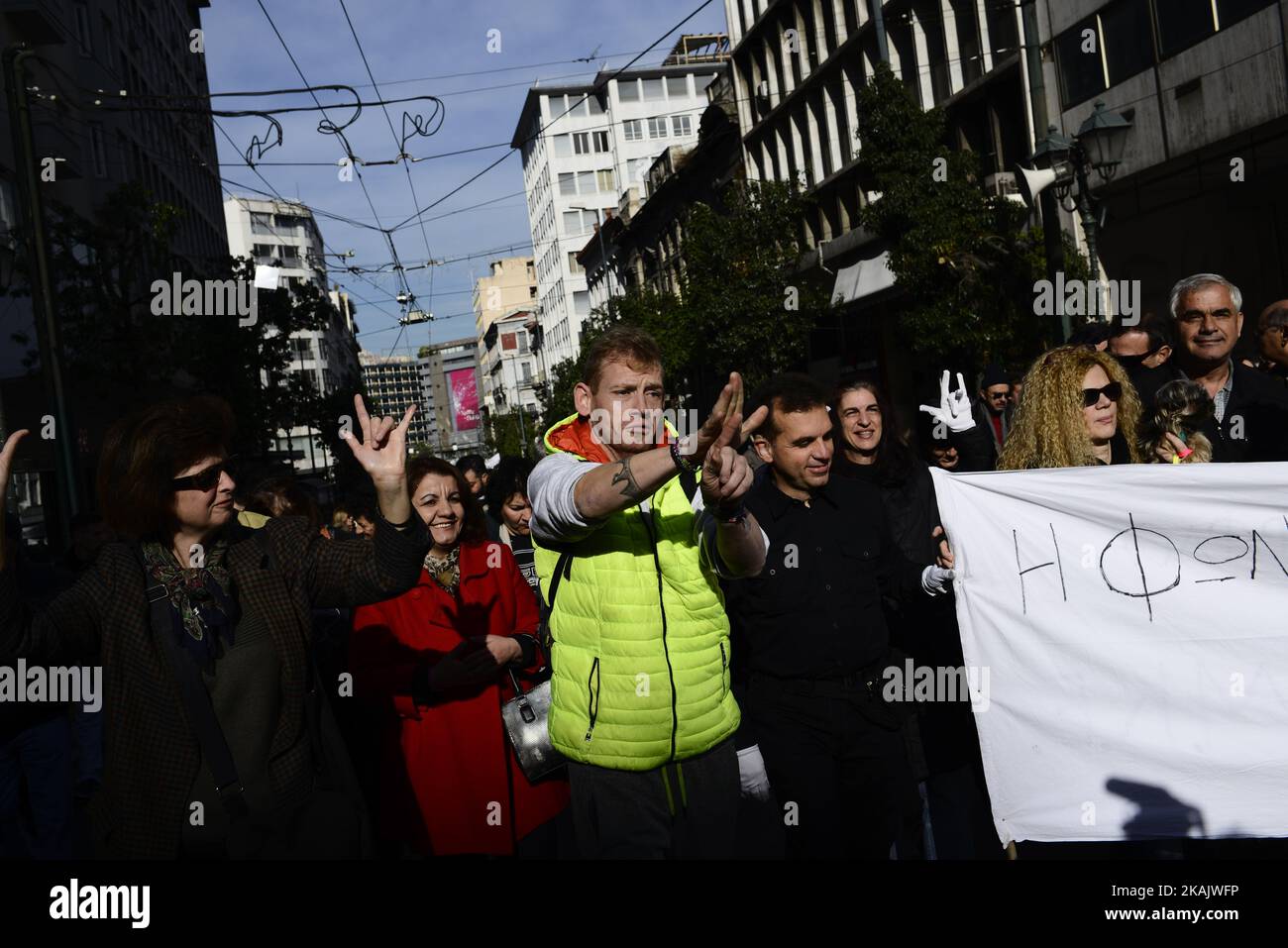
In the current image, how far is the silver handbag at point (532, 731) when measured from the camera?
4918 mm

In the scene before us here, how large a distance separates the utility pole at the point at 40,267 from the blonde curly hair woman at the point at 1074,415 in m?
9.89

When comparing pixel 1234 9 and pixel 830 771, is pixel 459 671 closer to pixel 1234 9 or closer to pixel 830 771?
pixel 830 771

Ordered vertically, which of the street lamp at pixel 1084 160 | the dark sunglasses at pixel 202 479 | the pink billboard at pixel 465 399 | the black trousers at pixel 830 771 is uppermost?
the pink billboard at pixel 465 399

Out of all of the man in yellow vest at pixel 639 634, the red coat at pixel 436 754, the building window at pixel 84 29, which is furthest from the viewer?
the building window at pixel 84 29

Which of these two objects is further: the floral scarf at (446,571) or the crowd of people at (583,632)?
the floral scarf at (446,571)

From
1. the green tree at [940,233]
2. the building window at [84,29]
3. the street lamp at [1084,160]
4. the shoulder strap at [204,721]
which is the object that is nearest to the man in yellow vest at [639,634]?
the shoulder strap at [204,721]

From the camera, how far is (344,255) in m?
39.5

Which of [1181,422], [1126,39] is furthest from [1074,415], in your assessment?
[1126,39]

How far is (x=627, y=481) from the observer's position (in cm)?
338

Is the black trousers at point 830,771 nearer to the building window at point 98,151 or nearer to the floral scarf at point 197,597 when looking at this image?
the floral scarf at point 197,597

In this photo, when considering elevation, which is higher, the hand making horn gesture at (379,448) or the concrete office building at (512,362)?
the concrete office building at (512,362)

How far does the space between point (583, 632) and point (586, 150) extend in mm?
102851

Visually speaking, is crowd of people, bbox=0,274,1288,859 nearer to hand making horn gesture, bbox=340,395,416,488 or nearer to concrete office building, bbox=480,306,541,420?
hand making horn gesture, bbox=340,395,416,488

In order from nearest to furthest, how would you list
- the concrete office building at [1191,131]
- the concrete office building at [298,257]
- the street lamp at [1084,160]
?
the street lamp at [1084,160] < the concrete office building at [1191,131] < the concrete office building at [298,257]
